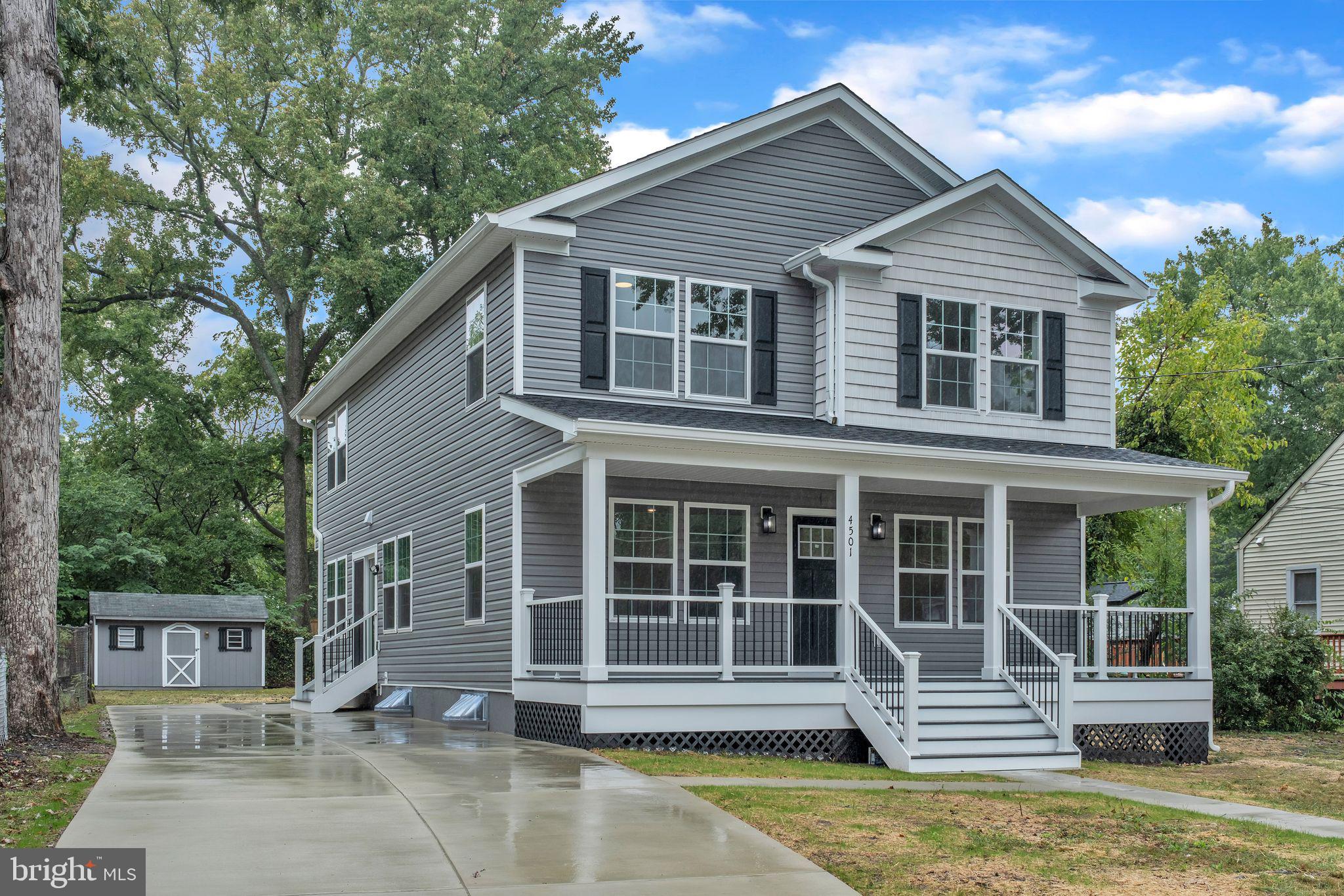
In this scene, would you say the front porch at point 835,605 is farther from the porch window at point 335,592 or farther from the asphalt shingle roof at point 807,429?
the porch window at point 335,592

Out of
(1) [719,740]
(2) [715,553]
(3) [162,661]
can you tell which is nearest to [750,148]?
(2) [715,553]

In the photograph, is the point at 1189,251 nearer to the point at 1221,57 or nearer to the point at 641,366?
the point at 1221,57

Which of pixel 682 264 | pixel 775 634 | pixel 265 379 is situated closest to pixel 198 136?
pixel 265 379

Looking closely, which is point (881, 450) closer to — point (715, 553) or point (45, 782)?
point (715, 553)

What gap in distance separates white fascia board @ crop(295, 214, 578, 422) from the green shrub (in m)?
12.9

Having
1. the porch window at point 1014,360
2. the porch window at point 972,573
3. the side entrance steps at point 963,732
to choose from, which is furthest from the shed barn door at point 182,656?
the side entrance steps at point 963,732

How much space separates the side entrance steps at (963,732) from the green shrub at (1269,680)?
790cm

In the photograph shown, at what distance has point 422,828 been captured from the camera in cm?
802

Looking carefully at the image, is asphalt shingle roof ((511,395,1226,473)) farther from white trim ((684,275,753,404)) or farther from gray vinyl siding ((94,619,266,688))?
gray vinyl siding ((94,619,266,688))

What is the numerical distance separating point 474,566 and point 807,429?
5086 millimetres

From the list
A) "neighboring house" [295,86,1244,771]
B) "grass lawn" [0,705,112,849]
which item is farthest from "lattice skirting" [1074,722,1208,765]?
"grass lawn" [0,705,112,849]

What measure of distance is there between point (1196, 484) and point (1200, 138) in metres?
25.4

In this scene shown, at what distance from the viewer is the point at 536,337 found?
15492mm

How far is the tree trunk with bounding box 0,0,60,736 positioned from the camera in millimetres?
12914
